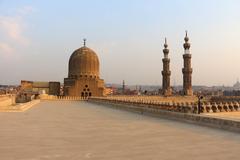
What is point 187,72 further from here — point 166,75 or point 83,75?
point 83,75

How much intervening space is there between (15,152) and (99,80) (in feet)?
174

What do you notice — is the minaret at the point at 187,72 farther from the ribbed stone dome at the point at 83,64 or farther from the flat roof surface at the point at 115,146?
the flat roof surface at the point at 115,146

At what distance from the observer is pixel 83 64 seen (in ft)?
193

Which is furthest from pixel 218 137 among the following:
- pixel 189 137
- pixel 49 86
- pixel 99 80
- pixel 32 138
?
pixel 49 86

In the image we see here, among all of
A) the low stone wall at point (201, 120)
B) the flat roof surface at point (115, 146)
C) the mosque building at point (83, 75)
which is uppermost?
the mosque building at point (83, 75)

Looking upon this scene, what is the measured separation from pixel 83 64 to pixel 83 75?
77.0 inches

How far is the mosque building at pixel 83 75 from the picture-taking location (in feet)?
186

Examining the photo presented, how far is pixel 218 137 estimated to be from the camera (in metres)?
8.70

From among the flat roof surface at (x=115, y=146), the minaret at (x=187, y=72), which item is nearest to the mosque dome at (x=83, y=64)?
the minaret at (x=187, y=72)

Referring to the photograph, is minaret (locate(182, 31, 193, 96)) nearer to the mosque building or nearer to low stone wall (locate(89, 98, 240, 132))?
the mosque building

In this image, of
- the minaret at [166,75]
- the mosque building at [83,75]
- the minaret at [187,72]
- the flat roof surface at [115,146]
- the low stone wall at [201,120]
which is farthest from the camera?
the minaret at [166,75]

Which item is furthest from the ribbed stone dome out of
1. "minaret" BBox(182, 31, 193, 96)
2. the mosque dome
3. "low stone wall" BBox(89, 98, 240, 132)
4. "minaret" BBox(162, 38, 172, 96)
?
"low stone wall" BBox(89, 98, 240, 132)

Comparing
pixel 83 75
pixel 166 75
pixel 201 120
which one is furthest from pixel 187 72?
pixel 201 120

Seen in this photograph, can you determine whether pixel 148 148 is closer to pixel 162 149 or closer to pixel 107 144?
pixel 162 149
